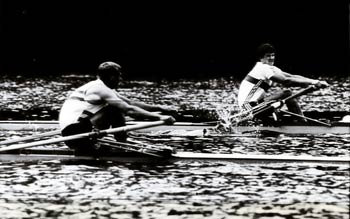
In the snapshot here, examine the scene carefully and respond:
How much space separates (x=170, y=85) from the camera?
1134 inches

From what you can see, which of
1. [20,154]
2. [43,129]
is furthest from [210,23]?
[20,154]

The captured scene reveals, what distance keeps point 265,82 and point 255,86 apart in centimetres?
19

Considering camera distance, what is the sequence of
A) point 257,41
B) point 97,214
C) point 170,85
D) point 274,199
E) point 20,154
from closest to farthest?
point 97,214 < point 274,199 < point 20,154 < point 170,85 < point 257,41

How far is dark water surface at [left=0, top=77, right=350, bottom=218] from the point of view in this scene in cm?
813

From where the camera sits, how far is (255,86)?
584 inches

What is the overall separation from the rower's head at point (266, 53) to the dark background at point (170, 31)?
29.0 metres

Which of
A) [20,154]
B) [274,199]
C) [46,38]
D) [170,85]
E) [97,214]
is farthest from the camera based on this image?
[46,38]

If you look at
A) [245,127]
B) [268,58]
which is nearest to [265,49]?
[268,58]

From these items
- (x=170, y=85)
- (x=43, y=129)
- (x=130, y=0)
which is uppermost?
(x=130, y=0)

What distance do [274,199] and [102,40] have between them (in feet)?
133

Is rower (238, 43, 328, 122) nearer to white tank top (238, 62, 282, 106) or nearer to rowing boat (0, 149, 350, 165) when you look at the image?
white tank top (238, 62, 282, 106)

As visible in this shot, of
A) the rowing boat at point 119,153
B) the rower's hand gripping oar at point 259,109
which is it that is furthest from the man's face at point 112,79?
the rower's hand gripping oar at point 259,109

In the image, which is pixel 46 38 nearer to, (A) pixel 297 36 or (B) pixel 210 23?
(B) pixel 210 23

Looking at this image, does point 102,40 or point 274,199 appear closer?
point 274,199
